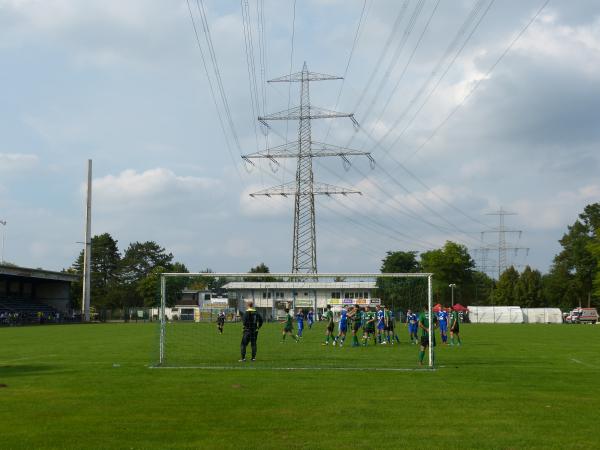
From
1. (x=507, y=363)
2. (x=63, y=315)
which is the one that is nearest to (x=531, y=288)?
(x=63, y=315)

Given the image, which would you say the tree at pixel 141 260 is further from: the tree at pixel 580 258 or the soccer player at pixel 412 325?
the soccer player at pixel 412 325

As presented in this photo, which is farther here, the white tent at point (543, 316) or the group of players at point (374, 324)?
the white tent at point (543, 316)

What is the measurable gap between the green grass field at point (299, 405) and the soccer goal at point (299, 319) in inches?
27.8

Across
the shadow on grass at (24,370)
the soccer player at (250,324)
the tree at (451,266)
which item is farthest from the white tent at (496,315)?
the shadow on grass at (24,370)

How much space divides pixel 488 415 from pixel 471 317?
8190 centimetres

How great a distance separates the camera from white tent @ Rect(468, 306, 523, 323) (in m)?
88.6

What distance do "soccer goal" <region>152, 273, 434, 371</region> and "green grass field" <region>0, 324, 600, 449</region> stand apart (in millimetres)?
707

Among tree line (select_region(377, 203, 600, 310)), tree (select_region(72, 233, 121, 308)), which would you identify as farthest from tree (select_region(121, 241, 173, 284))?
tree line (select_region(377, 203, 600, 310))

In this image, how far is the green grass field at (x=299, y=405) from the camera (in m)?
9.41

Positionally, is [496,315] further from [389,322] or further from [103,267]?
[103,267]

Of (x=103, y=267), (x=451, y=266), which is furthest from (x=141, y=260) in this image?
(x=451, y=266)

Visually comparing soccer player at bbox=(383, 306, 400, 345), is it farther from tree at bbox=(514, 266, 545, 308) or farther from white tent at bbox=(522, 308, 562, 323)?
tree at bbox=(514, 266, 545, 308)

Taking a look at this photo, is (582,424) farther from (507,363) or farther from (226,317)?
(226,317)

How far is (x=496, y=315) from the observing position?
8931 cm
